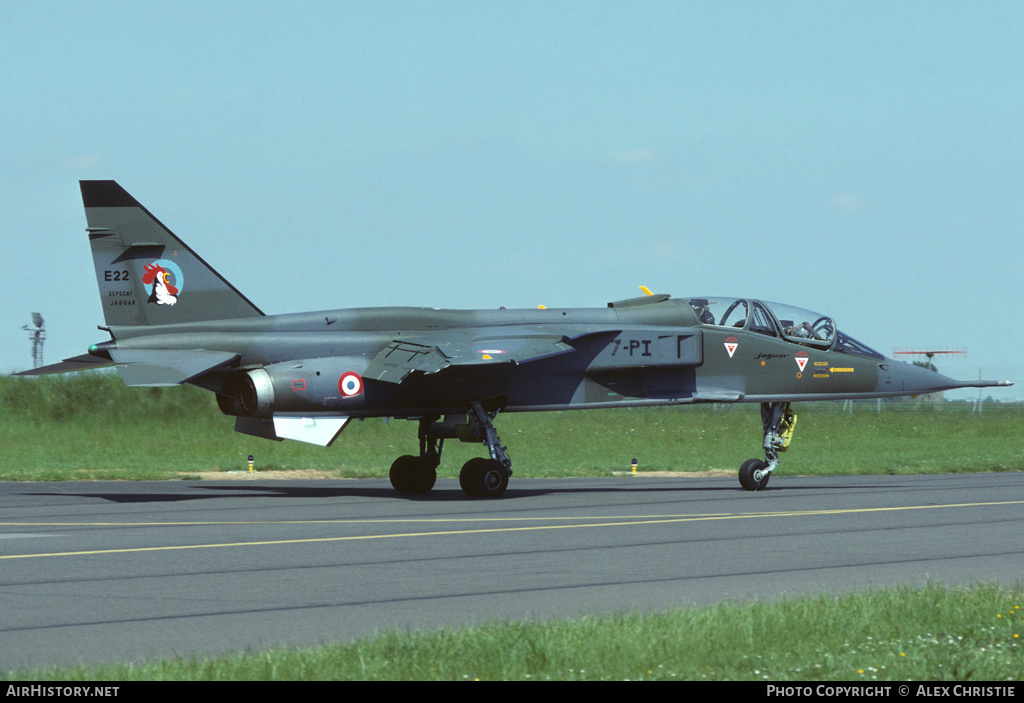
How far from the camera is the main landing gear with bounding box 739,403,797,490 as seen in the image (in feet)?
75.9

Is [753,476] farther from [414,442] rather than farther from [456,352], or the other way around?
[414,442]

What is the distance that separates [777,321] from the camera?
23938mm

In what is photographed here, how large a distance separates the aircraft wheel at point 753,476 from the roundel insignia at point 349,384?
22.4ft

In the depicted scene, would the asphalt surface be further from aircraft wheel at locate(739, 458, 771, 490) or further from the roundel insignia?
the roundel insignia

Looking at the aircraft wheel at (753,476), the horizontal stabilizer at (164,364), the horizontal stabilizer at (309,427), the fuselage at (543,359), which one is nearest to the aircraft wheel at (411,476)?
the fuselage at (543,359)

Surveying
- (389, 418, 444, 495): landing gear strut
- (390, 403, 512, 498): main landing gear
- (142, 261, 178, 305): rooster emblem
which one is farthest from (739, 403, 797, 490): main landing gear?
(142, 261, 178, 305): rooster emblem

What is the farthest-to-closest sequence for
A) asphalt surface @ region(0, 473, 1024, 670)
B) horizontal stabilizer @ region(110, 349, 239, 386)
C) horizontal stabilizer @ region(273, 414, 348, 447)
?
horizontal stabilizer @ region(273, 414, 348, 447) → horizontal stabilizer @ region(110, 349, 239, 386) → asphalt surface @ region(0, 473, 1024, 670)

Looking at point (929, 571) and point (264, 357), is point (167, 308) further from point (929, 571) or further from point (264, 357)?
point (929, 571)

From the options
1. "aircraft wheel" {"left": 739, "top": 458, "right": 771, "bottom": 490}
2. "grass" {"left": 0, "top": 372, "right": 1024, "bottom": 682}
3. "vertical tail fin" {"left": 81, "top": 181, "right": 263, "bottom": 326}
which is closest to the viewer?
"grass" {"left": 0, "top": 372, "right": 1024, "bottom": 682}

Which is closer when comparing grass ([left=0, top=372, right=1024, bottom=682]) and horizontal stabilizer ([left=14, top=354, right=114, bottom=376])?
grass ([left=0, top=372, right=1024, bottom=682])

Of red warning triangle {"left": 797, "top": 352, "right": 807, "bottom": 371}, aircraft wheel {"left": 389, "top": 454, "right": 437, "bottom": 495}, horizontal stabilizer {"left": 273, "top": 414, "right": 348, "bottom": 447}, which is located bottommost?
aircraft wheel {"left": 389, "top": 454, "right": 437, "bottom": 495}

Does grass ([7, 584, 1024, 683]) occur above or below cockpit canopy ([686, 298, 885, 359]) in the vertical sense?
below

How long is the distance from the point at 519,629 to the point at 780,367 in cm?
1596
